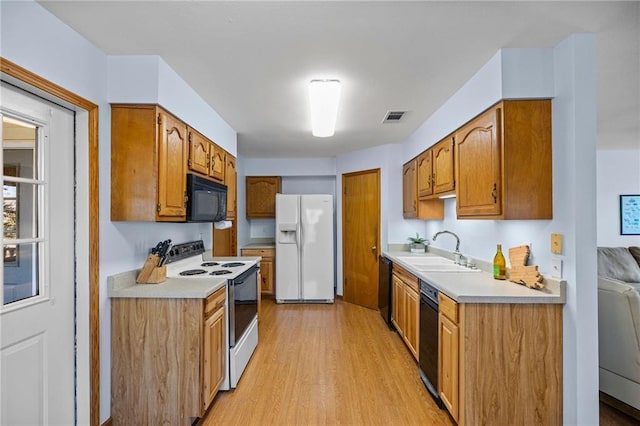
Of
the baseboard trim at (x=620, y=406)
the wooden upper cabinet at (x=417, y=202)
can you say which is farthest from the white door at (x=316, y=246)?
the baseboard trim at (x=620, y=406)

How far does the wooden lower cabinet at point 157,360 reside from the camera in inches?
76.2

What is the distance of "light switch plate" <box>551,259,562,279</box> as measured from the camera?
186 centimetres

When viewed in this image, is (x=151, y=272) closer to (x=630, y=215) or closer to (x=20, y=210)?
(x=20, y=210)

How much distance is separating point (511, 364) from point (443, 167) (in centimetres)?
167

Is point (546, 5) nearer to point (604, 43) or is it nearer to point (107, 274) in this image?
point (604, 43)

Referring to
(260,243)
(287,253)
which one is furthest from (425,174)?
(260,243)

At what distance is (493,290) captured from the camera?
196 cm

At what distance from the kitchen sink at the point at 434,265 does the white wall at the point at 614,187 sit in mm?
2970

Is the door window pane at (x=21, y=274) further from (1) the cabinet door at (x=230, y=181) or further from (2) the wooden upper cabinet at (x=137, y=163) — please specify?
(1) the cabinet door at (x=230, y=181)

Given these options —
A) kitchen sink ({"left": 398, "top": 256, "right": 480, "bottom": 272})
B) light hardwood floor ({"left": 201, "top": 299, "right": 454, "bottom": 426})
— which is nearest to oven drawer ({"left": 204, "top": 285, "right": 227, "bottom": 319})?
light hardwood floor ({"left": 201, "top": 299, "right": 454, "bottom": 426})

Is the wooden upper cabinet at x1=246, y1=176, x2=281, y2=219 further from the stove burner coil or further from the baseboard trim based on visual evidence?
the baseboard trim

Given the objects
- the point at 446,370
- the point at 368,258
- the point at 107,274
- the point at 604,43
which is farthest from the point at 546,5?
the point at 368,258

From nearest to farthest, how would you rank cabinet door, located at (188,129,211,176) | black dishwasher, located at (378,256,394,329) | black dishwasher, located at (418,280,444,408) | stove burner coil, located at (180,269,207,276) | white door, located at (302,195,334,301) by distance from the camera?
black dishwasher, located at (418,280,444,408)
cabinet door, located at (188,129,211,176)
stove burner coil, located at (180,269,207,276)
black dishwasher, located at (378,256,394,329)
white door, located at (302,195,334,301)

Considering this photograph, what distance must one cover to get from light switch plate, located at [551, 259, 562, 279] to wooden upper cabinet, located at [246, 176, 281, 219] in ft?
13.9
